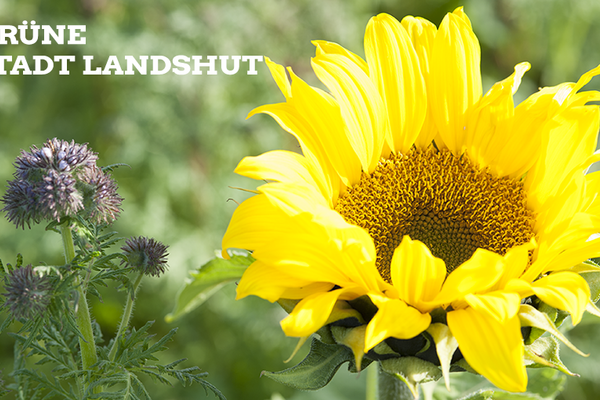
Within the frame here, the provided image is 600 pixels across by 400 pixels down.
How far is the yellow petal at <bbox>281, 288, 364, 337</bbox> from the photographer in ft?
2.60

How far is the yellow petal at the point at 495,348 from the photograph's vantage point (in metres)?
0.76

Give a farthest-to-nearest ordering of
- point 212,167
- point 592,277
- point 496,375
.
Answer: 1. point 212,167
2. point 592,277
3. point 496,375

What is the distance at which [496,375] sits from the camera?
2.52 feet

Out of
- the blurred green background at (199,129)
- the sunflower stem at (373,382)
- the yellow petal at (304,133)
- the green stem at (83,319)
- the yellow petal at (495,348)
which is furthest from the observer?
the blurred green background at (199,129)

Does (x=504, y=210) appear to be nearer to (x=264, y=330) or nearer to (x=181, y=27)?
(x=264, y=330)

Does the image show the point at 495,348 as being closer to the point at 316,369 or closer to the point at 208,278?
the point at 316,369

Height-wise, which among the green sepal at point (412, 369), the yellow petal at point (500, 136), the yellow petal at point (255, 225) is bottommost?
the green sepal at point (412, 369)

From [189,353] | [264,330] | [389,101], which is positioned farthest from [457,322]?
[189,353]

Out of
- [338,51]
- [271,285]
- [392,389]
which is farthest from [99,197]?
[392,389]

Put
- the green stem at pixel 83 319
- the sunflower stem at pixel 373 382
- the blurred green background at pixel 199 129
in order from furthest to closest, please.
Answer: the blurred green background at pixel 199 129 < the sunflower stem at pixel 373 382 < the green stem at pixel 83 319

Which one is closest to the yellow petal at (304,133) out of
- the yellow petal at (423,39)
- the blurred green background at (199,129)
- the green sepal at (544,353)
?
the yellow petal at (423,39)

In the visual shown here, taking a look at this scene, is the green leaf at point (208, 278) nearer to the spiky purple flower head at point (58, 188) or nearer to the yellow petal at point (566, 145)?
the spiky purple flower head at point (58, 188)

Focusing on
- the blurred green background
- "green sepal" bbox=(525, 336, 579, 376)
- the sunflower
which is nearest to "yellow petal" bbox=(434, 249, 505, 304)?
the sunflower

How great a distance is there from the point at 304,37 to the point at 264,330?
1393 mm
